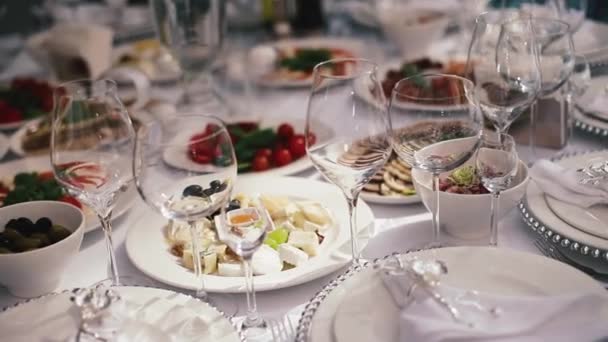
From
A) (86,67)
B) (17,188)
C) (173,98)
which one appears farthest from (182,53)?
(17,188)

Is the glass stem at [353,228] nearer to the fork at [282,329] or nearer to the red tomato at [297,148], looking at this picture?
the fork at [282,329]

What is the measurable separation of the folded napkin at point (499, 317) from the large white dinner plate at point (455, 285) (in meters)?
0.04

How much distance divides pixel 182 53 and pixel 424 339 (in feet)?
3.81

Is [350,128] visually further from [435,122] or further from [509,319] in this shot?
[509,319]

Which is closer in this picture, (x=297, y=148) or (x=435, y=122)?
(x=435, y=122)

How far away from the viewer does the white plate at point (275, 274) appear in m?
0.96

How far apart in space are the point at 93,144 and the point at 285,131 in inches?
15.9

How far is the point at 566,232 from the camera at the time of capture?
949 millimetres

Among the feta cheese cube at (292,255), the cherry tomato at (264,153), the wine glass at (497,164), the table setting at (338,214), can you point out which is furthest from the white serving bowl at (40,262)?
the wine glass at (497,164)

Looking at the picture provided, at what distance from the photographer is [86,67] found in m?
1.86

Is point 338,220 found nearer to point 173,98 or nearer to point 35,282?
point 35,282

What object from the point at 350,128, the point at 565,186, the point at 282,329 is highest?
the point at 350,128

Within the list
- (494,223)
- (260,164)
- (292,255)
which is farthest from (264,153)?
(494,223)

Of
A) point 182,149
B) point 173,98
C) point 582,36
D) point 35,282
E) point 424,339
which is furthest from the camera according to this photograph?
point 173,98
